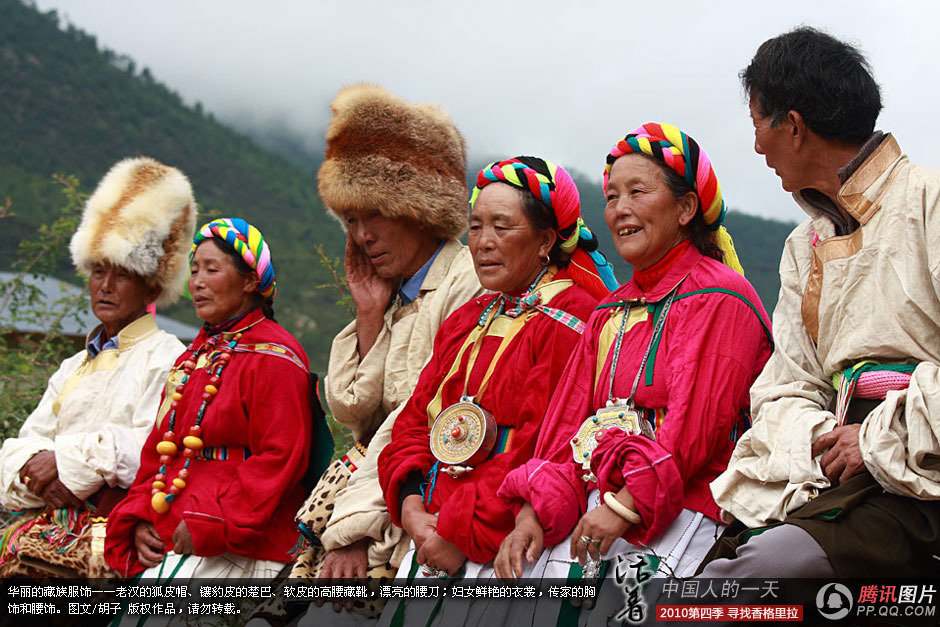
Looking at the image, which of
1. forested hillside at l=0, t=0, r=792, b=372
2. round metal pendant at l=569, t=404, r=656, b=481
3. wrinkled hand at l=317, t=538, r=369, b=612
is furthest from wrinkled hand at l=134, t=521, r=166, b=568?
forested hillside at l=0, t=0, r=792, b=372

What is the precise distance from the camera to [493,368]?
11.8 feet

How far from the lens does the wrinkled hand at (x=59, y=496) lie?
15.6 feet

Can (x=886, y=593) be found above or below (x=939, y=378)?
below

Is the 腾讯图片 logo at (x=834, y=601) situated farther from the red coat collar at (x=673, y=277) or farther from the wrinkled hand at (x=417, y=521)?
the wrinkled hand at (x=417, y=521)

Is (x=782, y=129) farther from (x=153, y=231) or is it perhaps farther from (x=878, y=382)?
(x=153, y=231)

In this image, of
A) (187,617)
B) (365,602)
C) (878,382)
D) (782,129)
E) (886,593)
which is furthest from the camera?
(187,617)

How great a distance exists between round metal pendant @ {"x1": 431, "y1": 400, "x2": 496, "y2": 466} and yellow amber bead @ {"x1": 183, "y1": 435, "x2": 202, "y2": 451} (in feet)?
4.38

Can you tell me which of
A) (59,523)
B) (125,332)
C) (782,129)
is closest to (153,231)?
(125,332)

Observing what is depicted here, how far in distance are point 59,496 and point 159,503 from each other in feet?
2.79

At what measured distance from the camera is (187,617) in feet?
13.1

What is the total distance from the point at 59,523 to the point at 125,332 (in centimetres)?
109

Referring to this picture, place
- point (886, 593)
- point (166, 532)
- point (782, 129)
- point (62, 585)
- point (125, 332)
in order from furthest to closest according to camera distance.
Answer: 1. point (125, 332)
2. point (62, 585)
3. point (166, 532)
4. point (782, 129)
5. point (886, 593)

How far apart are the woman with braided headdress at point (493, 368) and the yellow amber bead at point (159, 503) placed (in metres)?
1.17

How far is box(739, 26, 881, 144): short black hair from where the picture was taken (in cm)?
284
